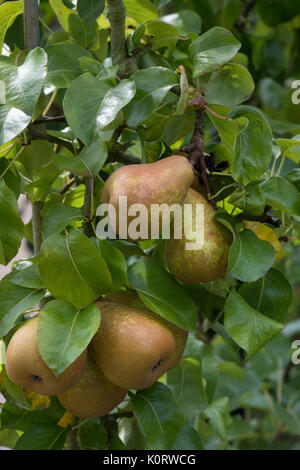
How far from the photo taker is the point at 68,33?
0.70 m

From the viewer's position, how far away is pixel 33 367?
51 cm

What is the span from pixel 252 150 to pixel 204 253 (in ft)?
0.32

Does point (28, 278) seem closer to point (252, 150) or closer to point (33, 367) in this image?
point (33, 367)

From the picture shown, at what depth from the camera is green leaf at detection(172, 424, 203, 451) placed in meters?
0.70

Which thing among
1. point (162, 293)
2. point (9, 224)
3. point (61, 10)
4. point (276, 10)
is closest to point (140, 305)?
point (162, 293)

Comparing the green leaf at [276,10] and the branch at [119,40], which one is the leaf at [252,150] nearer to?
the branch at [119,40]

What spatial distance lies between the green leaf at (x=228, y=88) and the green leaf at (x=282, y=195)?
107 millimetres

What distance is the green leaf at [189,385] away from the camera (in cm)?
72

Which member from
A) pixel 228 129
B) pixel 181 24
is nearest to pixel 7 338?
pixel 228 129

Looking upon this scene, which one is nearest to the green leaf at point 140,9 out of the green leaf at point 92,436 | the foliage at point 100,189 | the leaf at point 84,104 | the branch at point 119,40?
the foliage at point 100,189

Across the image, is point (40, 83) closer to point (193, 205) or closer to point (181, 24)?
point (193, 205)

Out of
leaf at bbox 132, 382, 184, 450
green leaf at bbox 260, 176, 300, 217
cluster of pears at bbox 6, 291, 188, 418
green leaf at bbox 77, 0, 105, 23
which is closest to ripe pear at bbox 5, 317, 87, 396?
cluster of pears at bbox 6, 291, 188, 418

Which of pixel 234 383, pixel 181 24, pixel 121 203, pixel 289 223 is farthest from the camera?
pixel 234 383

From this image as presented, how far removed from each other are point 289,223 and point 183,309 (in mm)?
132
